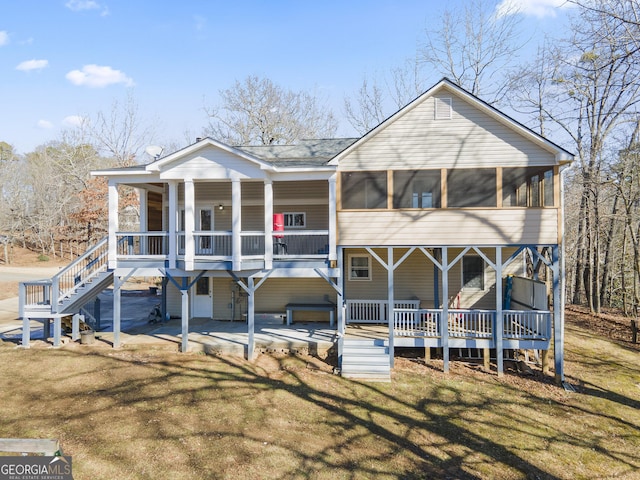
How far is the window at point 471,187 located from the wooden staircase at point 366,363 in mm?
4949

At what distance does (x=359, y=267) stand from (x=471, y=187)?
16.9 feet

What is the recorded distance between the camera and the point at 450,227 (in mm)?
11156

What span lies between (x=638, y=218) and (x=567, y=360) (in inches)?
454

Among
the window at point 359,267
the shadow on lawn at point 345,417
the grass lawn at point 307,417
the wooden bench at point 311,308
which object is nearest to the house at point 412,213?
the grass lawn at point 307,417

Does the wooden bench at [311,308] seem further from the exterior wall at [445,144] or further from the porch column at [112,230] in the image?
the porch column at [112,230]

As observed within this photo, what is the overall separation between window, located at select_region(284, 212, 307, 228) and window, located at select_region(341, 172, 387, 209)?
2.91m

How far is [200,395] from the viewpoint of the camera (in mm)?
8859

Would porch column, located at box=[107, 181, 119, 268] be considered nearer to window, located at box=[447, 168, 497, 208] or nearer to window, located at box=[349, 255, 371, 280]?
window, located at box=[349, 255, 371, 280]

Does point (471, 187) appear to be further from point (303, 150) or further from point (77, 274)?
point (77, 274)

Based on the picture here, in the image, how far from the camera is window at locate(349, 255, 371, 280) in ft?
46.9

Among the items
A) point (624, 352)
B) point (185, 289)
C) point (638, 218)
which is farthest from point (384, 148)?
point (638, 218)

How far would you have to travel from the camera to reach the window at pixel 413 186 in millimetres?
11375

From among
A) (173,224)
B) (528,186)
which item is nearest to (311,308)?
(173,224)

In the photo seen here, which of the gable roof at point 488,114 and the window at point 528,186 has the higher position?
the gable roof at point 488,114
